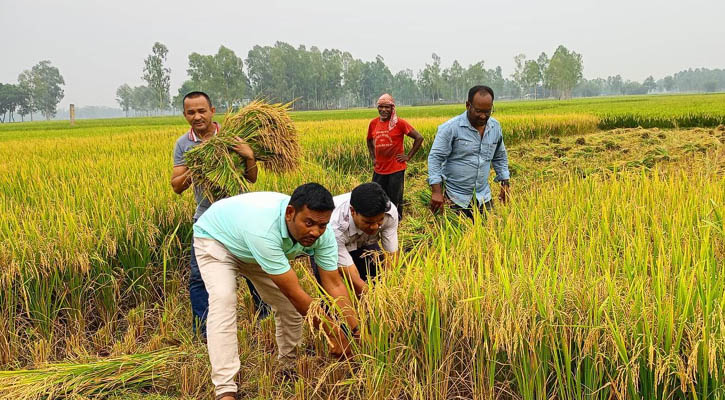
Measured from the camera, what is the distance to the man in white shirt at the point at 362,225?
232cm

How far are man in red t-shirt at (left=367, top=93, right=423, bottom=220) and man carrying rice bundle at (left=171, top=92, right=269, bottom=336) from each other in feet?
7.38

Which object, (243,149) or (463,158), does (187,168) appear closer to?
(243,149)

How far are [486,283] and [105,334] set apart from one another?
2390 millimetres

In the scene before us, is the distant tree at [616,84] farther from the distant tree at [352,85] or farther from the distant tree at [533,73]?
the distant tree at [352,85]

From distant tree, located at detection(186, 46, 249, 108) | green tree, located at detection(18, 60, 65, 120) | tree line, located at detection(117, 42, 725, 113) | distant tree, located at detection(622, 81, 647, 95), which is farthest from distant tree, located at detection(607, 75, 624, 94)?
green tree, located at detection(18, 60, 65, 120)

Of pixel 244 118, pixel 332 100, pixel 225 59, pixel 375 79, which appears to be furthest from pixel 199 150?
pixel 375 79

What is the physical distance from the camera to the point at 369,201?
2.31 m

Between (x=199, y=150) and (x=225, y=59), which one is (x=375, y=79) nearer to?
(x=225, y=59)

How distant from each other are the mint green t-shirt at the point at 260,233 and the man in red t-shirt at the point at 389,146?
2.91m

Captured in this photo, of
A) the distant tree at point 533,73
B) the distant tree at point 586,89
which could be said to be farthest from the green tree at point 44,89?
the distant tree at point 586,89

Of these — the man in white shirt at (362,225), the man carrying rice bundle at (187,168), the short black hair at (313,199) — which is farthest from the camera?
the man carrying rice bundle at (187,168)

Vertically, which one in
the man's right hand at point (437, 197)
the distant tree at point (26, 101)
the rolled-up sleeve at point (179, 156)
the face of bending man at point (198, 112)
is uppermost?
the distant tree at point (26, 101)

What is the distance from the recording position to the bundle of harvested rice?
295 centimetres

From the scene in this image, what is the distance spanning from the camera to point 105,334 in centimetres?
294
